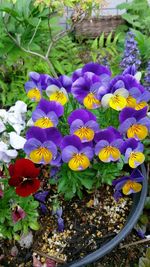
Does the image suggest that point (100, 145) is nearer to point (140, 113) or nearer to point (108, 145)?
point (108, 145)

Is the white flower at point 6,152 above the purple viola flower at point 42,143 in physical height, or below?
below

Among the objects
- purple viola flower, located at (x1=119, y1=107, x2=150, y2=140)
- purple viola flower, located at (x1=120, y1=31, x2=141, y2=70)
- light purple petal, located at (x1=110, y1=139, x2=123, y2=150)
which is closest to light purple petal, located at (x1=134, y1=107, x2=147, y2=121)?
purple viola flower, located at (x1=119, y1=107, x2=150, y2=140)

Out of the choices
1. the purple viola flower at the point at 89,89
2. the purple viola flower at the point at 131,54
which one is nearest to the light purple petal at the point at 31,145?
the purple viola flower at the point at 89,89

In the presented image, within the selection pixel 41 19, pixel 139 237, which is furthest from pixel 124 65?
pixel 139 237

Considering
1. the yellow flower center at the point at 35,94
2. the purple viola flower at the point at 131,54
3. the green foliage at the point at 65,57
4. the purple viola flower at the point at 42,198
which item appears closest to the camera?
the yellow flower center at the point at 35,94

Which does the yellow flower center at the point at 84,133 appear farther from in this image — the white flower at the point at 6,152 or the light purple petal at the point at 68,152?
the white flower at the point at 6,152

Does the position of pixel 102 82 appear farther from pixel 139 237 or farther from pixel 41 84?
pixel 139 237

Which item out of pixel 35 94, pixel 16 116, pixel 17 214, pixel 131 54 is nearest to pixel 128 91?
pixel 35 94
